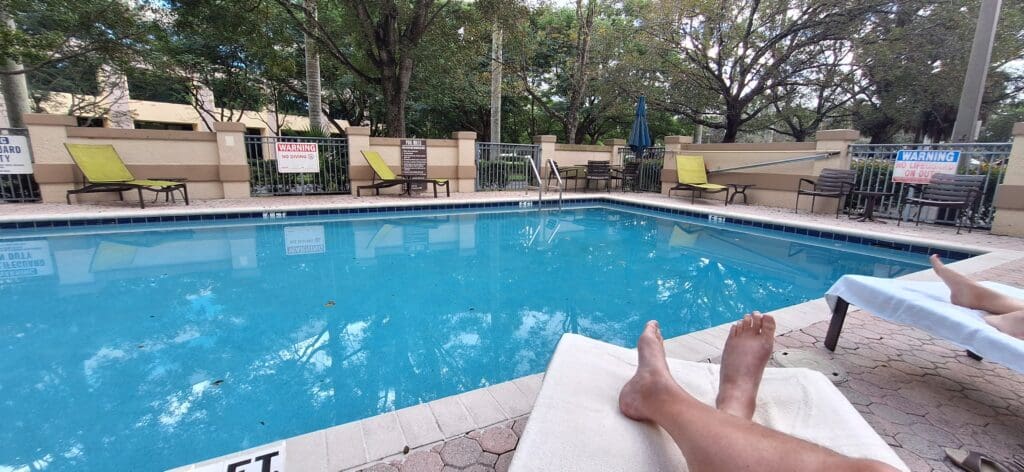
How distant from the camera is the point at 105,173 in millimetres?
6781

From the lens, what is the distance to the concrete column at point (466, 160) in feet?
33.6

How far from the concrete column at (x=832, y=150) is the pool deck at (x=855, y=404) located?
6.16 m

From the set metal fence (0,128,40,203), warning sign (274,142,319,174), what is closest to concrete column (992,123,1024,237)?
warning sign (274,142,319,174)

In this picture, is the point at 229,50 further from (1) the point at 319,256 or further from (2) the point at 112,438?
(2) the point at 112,438

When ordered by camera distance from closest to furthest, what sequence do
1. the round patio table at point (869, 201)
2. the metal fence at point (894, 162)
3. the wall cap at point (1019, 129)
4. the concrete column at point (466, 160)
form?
the wall cap at point (1019, 129) → the metal fence at point (894, 162) → the round patio table at point (869, 201) → the concrete column at point (466, 160)

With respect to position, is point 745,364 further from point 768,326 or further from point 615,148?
point 615,148

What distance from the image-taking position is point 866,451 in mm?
1070

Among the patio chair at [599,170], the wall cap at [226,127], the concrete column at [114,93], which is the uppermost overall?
the concrete column at [114,93]

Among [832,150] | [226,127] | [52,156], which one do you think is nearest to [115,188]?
[52,156]

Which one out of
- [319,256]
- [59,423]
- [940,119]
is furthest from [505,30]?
[940,119]

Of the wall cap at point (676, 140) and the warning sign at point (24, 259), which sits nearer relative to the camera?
the warning sign at point (24, 259)

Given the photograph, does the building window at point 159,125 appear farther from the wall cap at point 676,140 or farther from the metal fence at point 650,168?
the wall cap at point 676,140

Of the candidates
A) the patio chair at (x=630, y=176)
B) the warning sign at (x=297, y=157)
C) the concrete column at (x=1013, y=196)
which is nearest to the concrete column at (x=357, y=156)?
the warning sign at (x=297, y=157)

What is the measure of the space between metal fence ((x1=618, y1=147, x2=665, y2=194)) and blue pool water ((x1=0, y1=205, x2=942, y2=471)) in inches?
205
